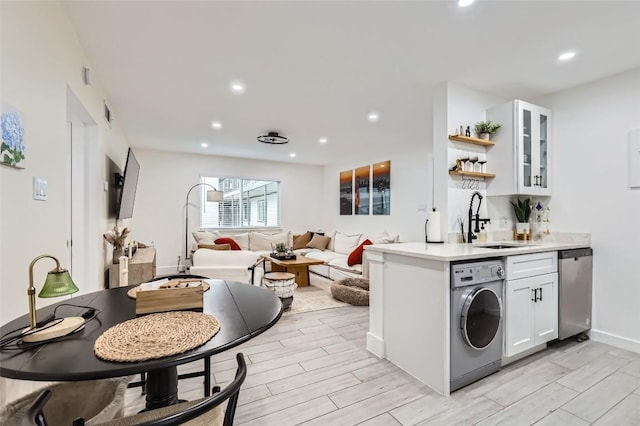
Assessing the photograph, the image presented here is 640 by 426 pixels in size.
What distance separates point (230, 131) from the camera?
477cm

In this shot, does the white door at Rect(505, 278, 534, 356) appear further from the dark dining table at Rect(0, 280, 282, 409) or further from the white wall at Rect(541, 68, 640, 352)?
the dark dining table at Rect(0, 280, 282, 409)

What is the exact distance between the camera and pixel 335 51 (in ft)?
7.98

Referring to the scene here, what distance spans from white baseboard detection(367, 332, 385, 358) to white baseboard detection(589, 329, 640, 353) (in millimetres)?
2169

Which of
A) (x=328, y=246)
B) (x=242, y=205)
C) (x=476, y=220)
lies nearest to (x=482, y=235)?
(x=476, y=220)

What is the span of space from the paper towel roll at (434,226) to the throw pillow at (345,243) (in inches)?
128

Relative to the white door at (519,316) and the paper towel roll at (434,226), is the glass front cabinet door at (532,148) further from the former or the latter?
the white door at (519,316)

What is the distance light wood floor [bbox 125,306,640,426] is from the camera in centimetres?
183

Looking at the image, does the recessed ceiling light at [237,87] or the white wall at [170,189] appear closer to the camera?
the recessed ceiling light at [237,87]

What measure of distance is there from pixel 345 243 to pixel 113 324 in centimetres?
534

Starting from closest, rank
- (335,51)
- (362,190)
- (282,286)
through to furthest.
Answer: (335,51) → (282,286) → (362,190)

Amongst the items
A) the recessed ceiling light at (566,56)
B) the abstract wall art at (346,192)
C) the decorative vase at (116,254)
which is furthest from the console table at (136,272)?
the recessed ceiling light at (566,56)

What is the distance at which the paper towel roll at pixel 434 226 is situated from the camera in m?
2.90

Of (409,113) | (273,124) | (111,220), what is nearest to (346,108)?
(409,113)

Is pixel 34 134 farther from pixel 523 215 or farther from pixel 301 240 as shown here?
pixel 301 240
